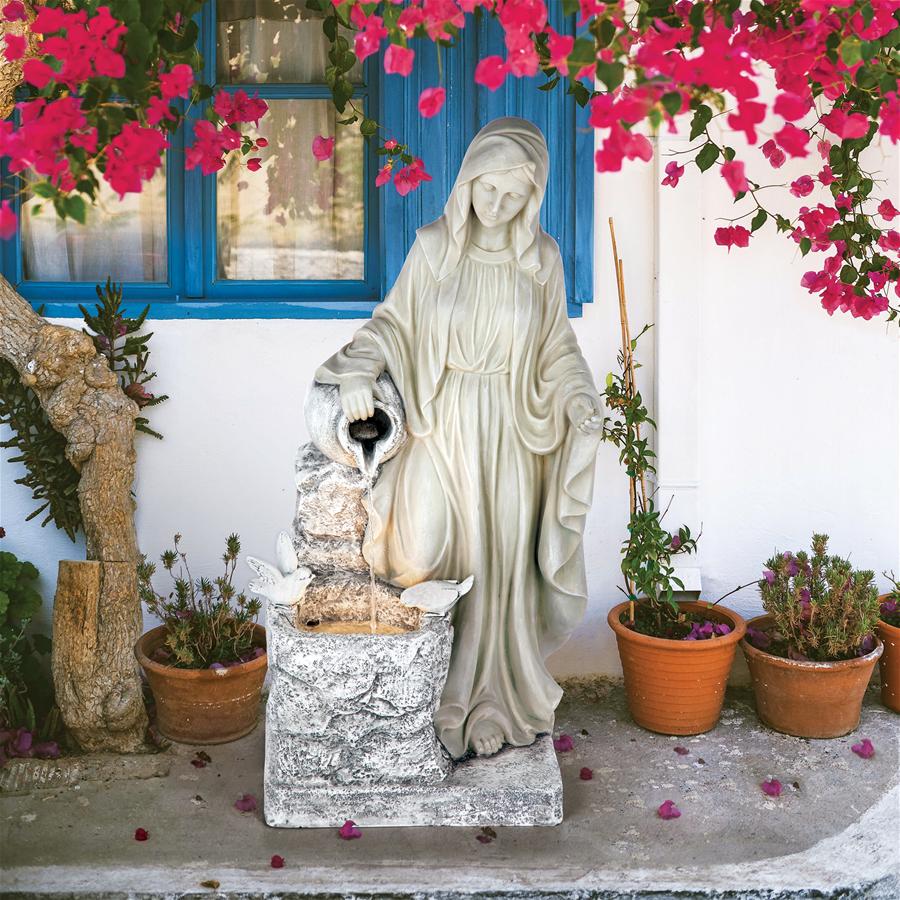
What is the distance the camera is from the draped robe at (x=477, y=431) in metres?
3.65

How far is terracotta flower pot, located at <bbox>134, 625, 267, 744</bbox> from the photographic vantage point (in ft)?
14.0

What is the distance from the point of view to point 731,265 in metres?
4.73

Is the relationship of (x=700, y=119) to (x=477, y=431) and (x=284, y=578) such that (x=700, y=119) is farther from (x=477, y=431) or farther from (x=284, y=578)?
(x=284, y=578)

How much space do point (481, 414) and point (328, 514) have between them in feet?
1.79

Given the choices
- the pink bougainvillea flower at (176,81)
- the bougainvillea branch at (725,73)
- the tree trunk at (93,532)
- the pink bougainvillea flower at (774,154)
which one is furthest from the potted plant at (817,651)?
the pink bougainvillea flower at (176,81)

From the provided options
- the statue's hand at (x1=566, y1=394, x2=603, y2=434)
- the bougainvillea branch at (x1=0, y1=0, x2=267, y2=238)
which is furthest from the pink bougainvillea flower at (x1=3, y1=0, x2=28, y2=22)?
the statue's hand at (x1=566, y1=394, x2=603, y2=434)

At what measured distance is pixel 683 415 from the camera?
471 cm

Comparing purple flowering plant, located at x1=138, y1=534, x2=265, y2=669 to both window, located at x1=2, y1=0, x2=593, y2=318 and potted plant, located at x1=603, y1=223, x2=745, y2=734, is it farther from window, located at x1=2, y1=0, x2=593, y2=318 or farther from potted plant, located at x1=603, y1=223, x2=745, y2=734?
potted plant, located at x1=603, y1=223, x2=745, y2=734

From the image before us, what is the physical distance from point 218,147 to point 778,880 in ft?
8.59

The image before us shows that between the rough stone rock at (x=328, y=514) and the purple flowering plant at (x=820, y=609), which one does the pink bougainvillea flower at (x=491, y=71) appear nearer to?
the rough stone rock at (x=328, y=514)

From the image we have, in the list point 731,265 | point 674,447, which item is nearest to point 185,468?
point 674,447

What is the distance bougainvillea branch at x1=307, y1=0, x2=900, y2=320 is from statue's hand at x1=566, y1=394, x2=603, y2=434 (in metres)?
0.76

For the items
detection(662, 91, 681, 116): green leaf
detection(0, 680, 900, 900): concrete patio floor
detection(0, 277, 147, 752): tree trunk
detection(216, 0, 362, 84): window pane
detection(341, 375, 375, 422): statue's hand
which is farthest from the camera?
detection(216, 0, 362, 84): window pane

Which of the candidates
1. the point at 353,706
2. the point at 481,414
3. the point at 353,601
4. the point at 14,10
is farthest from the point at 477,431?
the point at 14,10
